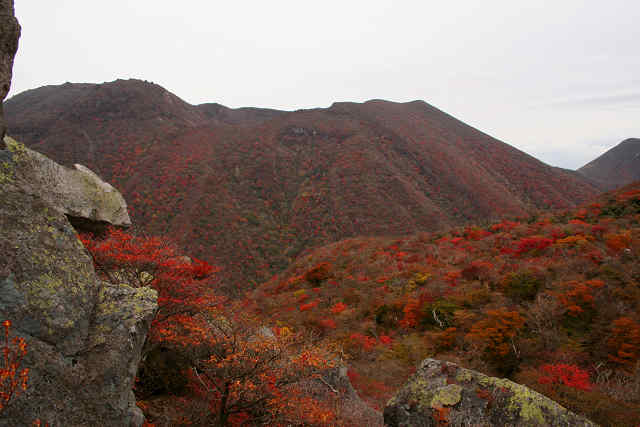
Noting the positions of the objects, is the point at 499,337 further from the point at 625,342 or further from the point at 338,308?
the point at 338,308

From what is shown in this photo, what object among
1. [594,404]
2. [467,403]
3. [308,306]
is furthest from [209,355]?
[308,306]

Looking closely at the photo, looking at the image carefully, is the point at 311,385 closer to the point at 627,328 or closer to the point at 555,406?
the point at 555,406

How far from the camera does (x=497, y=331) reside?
9.09 m

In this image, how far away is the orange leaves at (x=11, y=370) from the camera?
2863 millimetres

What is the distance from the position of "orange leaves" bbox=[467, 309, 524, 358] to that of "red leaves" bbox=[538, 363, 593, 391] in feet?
4.08

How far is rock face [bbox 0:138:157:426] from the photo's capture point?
343 centimetres

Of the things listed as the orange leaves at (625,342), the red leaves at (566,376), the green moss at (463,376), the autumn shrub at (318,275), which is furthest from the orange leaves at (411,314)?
the autumn shrub at (318,275)

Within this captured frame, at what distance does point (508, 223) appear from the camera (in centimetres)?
2133

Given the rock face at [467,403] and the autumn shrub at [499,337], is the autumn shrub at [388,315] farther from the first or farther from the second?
the rock face at [467,403]

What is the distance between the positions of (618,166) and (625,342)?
120990 millimetres

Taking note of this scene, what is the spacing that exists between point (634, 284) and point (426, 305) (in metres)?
6.39

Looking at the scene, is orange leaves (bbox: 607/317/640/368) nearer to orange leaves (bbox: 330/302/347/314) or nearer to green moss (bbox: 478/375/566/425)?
green moss (bbox: 478/375/566/425)

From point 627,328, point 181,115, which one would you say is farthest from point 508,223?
point 181,115

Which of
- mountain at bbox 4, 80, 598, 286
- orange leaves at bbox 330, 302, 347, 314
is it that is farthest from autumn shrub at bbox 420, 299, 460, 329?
mountain at bbox 4, 80, 598, 286
